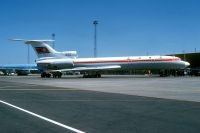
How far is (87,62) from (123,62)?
7.01 metres

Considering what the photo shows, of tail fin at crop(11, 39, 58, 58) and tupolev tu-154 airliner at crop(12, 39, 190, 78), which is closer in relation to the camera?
tupolev tu-154 airliner at crop(12, 39, 190, 78)

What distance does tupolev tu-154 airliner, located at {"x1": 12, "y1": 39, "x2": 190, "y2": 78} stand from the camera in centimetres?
7544

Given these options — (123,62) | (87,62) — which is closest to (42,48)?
(87,62)

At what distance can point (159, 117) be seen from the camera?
14.3m

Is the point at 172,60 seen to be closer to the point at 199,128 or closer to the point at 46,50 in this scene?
the point at 46,50

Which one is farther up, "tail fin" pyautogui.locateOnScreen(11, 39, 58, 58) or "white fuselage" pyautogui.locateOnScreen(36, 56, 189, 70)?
"tail fin" pyautogui.locateOnScreen(11, 39, 58, 58)

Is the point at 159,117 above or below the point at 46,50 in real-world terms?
below

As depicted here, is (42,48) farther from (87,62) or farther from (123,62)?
(123,62)

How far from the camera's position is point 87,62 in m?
79.9

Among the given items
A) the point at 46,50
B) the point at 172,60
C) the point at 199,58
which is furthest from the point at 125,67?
the point at 199,58

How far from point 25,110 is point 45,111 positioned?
3.05ft

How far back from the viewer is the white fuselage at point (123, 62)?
75.2m

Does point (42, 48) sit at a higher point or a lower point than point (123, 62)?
higher

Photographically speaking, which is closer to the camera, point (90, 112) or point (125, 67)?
point (90, 112)
